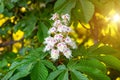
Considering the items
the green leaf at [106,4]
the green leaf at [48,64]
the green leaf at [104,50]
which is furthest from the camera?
the green leaf at [106,4]

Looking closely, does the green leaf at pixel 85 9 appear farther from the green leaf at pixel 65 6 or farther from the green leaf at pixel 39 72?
the green leaf at pixel 39 72

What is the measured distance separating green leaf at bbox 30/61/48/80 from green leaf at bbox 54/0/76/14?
440 millimetres

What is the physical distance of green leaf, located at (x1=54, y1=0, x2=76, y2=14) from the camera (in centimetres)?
248

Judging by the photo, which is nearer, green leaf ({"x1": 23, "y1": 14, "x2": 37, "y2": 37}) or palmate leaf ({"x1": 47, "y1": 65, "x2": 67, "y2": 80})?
palmate leaf ({"x1": 47, "y1": 65, "x2": 67, "y2": 80})

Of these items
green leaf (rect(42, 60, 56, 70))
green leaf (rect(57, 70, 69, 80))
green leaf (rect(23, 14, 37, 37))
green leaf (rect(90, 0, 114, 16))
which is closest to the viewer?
green leaf (rect(57, 70, 69, 80))

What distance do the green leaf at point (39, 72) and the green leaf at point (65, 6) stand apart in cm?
44

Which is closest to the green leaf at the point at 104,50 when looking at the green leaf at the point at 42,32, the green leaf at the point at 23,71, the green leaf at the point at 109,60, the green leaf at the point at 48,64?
the green leaf at the point at 109,60

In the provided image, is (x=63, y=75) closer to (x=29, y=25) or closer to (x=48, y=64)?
(x=48, y=64)

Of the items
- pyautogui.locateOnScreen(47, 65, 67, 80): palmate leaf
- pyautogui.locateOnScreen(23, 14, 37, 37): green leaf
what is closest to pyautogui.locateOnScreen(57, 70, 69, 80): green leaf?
pyautogui.locateOnScreen(47, 65, 67, 80): palmate leaf

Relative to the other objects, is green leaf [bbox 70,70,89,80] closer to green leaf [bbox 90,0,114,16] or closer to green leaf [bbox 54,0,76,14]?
green leaf [bbox 54,0,76,14]

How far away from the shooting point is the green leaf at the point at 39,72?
215cm

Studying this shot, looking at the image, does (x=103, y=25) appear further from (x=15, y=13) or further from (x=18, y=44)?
(x=18, y=44)

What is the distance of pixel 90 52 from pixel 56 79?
0.34 metres

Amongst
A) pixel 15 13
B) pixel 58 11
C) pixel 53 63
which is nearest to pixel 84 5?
pixel 58 11
